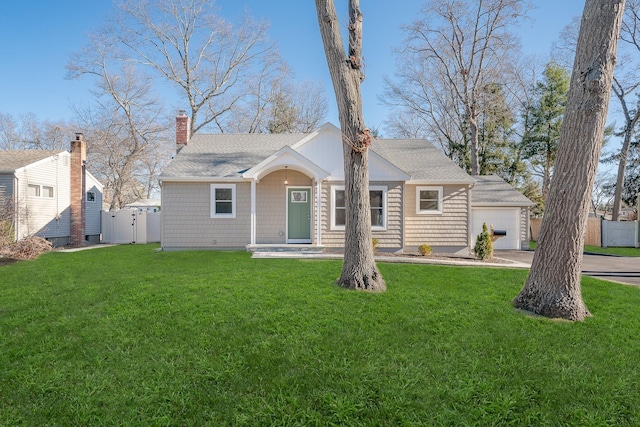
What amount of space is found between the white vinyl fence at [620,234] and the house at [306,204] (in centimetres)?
1092

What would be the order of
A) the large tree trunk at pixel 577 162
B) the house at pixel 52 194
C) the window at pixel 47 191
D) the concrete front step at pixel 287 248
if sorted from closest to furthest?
1. the large tree trunk at pixel 577 162
2. the concrete front step at pixel 287 248
3. the house at pixel 52 194
4. the window at pixel 47 191

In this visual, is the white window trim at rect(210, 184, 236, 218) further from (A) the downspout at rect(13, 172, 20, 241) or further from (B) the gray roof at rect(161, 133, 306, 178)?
(A) the downspout at rect(13, 172, 20, 241)

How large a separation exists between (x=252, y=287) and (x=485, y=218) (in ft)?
43.0

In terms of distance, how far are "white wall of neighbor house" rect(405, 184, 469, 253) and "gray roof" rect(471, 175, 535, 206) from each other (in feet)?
11.9

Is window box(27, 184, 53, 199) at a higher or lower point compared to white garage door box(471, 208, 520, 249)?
higher

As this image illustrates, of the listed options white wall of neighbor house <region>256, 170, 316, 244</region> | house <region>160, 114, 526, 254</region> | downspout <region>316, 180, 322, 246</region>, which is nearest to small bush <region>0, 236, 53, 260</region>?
house <region>160, 114, 526, 254</region>

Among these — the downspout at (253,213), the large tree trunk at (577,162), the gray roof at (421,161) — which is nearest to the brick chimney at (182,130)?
the downspout at (253,213)

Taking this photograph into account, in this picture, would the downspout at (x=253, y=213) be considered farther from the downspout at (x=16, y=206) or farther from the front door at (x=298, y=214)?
the downspout at (x=16, y=206)

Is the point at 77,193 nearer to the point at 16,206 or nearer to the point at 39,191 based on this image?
the point at 39,191

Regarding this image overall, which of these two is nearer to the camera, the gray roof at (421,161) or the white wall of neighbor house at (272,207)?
the white wall of neighbor house at (272,207)

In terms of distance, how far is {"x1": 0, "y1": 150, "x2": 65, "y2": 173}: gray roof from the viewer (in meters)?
13.6

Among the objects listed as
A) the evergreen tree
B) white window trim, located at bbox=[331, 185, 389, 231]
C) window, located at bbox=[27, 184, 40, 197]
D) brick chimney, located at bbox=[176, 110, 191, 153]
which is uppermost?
the evergreen tree

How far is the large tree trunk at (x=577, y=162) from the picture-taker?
14.2 ft

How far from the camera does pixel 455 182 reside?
1191cm
